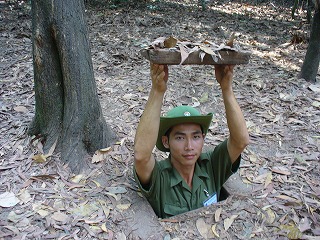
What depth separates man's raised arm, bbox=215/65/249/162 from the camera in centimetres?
281

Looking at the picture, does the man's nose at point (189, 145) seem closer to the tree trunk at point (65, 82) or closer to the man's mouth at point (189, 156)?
the man's mouth at point (189, 156)

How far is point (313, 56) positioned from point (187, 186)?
3786mm

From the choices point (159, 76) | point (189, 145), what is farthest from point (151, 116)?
point (189, 145)

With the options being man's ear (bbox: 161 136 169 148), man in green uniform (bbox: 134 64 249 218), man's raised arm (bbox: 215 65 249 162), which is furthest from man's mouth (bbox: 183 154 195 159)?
man's raised arm (bbox: 215 65 249 162)

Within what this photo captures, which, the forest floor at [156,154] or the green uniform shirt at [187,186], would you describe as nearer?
the forest floor at [156,154]

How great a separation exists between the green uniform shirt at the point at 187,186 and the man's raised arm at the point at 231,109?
218 millimetres

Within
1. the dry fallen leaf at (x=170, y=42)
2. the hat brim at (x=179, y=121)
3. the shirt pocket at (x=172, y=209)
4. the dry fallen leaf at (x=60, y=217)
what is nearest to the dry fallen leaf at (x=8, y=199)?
the dry fallen leaf at (x=60, y=217)

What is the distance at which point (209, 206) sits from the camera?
10.4 ft

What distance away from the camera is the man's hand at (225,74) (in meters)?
2.78

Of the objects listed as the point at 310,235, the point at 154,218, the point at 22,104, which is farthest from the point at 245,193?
the point at 22,104

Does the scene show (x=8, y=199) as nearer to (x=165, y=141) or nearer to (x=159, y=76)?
(x=165, y=141)

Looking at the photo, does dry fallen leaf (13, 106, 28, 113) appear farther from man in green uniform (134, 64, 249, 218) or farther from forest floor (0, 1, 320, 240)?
man in green uniform (134, 64, 249, 218)

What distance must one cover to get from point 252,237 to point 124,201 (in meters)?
1.13

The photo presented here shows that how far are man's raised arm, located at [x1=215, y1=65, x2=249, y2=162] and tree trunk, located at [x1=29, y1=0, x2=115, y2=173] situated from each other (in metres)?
1.41
